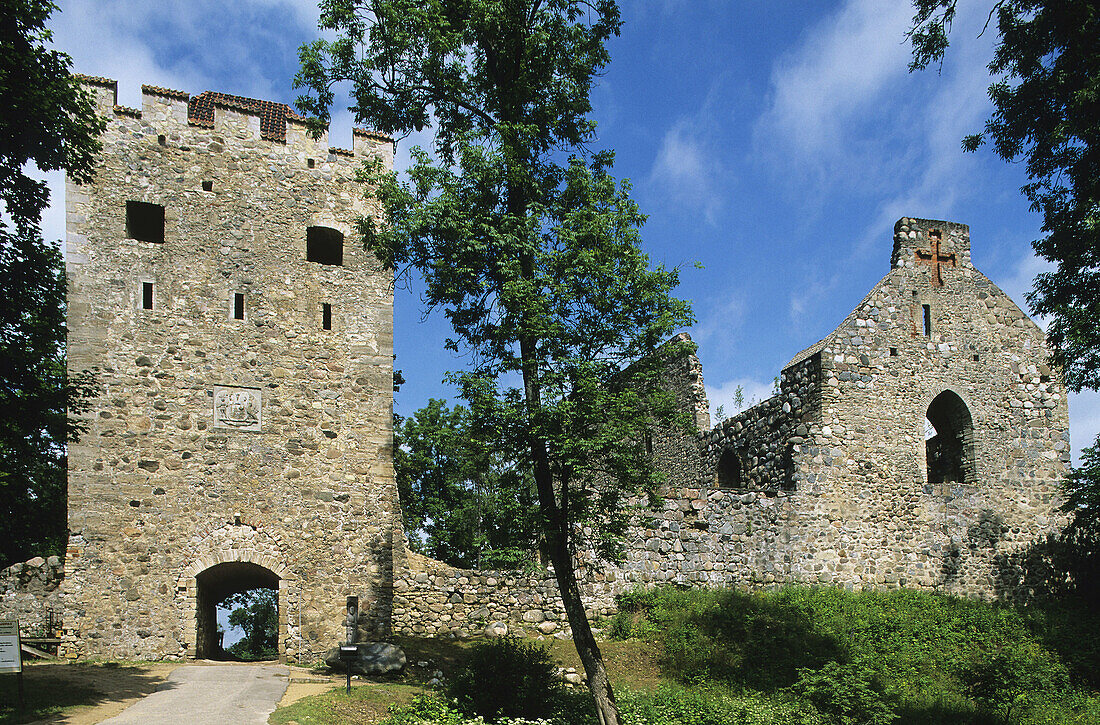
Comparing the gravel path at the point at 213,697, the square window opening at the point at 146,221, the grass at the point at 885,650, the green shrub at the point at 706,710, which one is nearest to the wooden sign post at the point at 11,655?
the gravel path at the point at 213,697

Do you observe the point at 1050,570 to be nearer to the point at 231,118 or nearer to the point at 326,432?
the point at 326,432

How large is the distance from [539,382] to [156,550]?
8.56 m

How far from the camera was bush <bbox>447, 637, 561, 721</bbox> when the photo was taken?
37.5ft

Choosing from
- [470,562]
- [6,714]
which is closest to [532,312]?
[6,714]

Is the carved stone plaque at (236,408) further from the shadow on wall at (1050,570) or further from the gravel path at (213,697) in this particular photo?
the shadow on wall at (1050,570)

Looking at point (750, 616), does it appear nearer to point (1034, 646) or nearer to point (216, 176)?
point (1034, 646)

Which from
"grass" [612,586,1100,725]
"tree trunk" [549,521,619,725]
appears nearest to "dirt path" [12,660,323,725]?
"tree trunk" [549,521,619,725]

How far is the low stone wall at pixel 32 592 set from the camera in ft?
50.9

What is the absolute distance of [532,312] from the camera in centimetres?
Result: 1188

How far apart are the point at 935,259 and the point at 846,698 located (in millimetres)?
12068

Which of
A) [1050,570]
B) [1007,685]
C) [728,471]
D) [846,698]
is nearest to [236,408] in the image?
[846,698]

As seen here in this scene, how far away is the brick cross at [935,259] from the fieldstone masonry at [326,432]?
58 millimetres

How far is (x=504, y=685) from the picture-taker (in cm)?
1164

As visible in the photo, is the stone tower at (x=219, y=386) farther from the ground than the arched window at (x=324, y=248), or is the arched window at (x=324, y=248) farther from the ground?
the arched window at (x=324, y=248)
